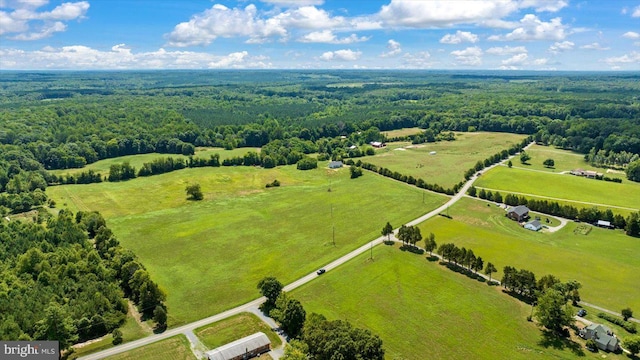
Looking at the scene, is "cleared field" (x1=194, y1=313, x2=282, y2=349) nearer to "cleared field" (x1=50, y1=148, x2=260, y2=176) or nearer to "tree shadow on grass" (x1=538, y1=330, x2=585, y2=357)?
"tree shadow on grass" (x1=538, y1=330, x2=585, y2=357)

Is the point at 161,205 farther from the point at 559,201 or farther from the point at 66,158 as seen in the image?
the point at 559,201

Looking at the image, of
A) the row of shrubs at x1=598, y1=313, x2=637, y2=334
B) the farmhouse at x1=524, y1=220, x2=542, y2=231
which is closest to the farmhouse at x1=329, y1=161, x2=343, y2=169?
the farmhouse at x1=524, y1=220, x2=542, y2=231

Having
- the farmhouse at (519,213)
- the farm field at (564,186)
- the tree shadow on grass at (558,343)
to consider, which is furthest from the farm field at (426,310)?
the farm field at (564,186)

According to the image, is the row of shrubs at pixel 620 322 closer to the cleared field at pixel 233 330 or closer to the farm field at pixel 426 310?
the farm field at pixel 426 310

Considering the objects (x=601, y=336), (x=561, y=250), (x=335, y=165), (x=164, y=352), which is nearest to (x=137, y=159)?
(x=335, y=165)

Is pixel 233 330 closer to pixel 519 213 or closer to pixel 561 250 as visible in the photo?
pixel 561 250

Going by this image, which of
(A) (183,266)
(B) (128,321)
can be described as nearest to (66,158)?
(A) (183,266)
